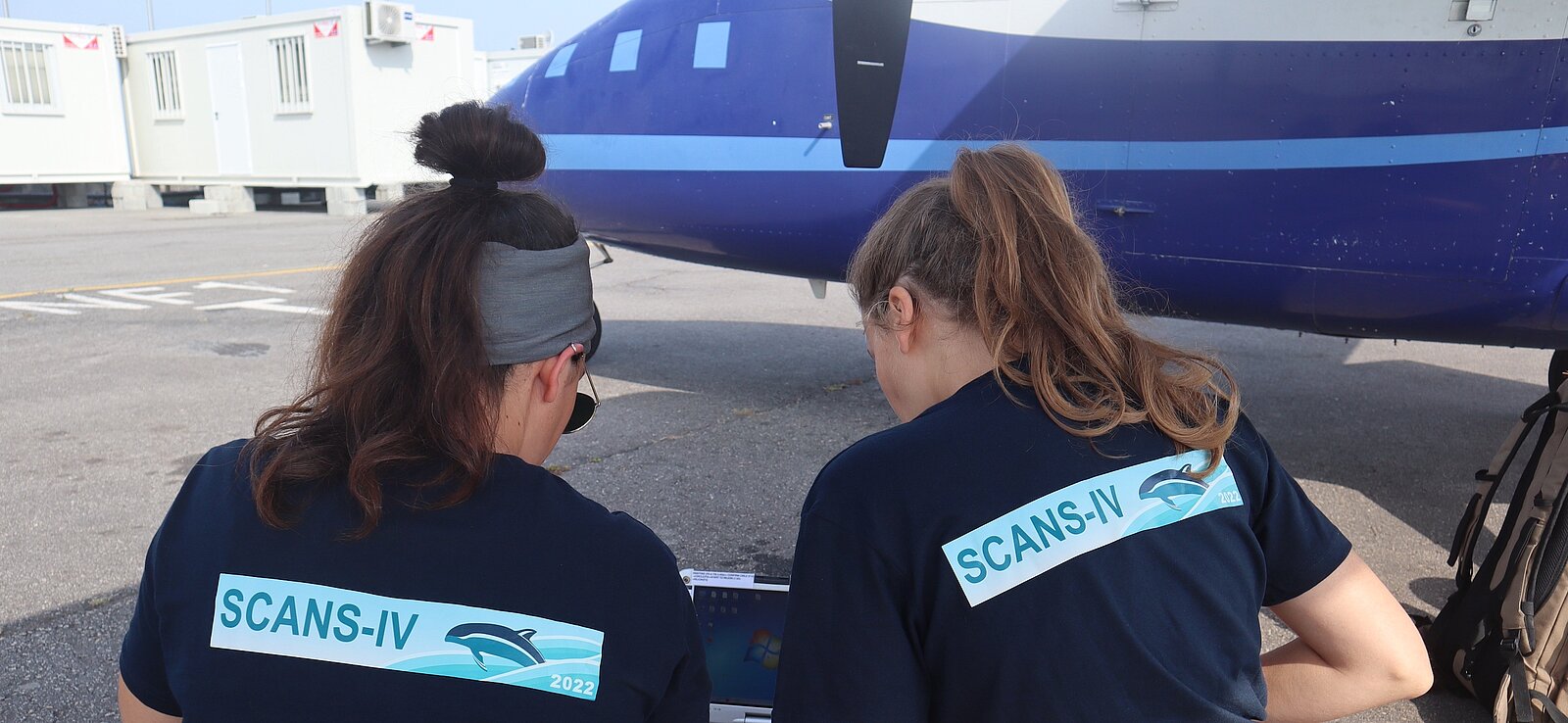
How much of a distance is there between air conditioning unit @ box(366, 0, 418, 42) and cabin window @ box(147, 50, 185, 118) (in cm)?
555

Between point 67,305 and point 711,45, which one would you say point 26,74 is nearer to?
point 67,305

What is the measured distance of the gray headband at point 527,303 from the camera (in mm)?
1272

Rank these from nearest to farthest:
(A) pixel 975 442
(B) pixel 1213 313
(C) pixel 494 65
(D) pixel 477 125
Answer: (A) pixel 975 442
(D) pixel 477 125
(B) pixel 1213 313
(C) pixel 494 65

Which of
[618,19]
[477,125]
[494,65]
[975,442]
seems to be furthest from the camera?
[494,65]

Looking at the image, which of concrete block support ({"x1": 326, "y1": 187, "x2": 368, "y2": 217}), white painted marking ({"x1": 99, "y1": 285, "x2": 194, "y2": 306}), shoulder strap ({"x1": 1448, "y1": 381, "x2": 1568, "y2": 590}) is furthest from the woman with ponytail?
concrete block support ({"x1": 326, "y1": 187, "x2": 368, "y2": 217})

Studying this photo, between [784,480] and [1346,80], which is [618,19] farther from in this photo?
[1346,80]

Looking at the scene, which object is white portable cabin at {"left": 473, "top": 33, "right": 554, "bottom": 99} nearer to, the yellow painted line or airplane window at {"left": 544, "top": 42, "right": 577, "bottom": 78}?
the yellow painted line

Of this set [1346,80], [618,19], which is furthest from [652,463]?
[1346,80]

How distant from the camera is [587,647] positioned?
1.13 meters

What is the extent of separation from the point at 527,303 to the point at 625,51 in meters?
4.83

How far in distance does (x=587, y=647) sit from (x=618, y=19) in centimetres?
537

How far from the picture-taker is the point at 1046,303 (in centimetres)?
134

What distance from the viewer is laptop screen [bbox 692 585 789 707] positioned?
233 cm

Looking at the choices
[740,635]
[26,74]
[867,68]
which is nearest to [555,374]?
[740,635]
